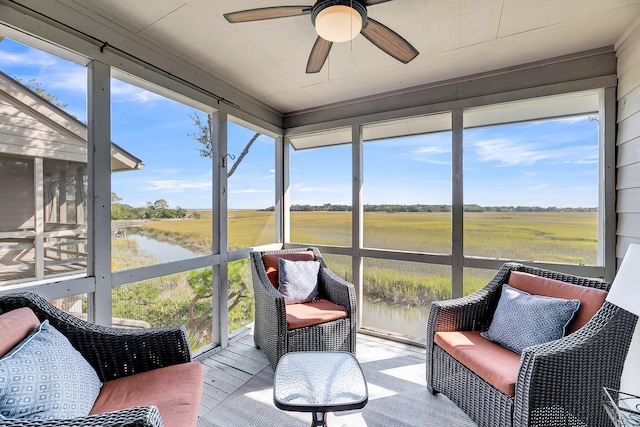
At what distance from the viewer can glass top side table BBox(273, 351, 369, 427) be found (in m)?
1.39

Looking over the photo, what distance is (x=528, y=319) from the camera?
1862 millimetres

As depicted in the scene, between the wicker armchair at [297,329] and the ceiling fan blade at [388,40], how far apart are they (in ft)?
6.31

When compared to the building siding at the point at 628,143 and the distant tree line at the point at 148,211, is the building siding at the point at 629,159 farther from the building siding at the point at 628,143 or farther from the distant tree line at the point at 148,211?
the distant tree line at the point at 148,211

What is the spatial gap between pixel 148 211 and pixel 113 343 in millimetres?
1171

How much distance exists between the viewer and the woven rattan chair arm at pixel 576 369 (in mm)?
1478

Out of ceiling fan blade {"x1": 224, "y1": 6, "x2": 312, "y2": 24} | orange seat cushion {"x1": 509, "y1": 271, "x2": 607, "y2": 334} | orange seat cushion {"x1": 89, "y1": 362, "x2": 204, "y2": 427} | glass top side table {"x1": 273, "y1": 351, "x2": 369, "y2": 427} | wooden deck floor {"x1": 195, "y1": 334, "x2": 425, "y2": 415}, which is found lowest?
wooden deck floor {"x1": 195, "y1": 334, "x2": 425, "y2": 415}

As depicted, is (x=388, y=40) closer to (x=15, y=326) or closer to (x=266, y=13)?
(x=266, y=13)

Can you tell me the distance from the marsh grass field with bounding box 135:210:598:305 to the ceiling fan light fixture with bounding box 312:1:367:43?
1956mm

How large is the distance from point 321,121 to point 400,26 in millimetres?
1656

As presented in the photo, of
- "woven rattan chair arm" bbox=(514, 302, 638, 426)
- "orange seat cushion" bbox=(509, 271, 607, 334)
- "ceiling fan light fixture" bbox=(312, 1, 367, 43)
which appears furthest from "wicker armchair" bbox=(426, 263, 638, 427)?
"ceiling fan light fixture" bbox=(312, 1, 367, 43)

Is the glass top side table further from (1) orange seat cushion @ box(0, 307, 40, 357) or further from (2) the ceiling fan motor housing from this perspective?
(2) the ceiling fan motor housing

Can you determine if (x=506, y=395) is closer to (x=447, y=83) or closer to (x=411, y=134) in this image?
(x=411, y=134)

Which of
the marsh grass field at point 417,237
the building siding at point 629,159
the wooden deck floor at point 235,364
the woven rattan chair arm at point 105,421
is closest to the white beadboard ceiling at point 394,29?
the building siding at point 629,159

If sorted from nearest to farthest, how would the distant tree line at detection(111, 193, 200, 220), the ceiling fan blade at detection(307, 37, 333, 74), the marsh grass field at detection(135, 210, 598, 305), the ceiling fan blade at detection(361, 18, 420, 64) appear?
the ceiling fan blade at detection(361, 18, 420, 64) → the ceiling fan blade at detection(307, 37, 333, 74) → the distant tree line at detection(111, 193, 200, 220) → the marsh grass field at detection(135, 210, 598, 305)
